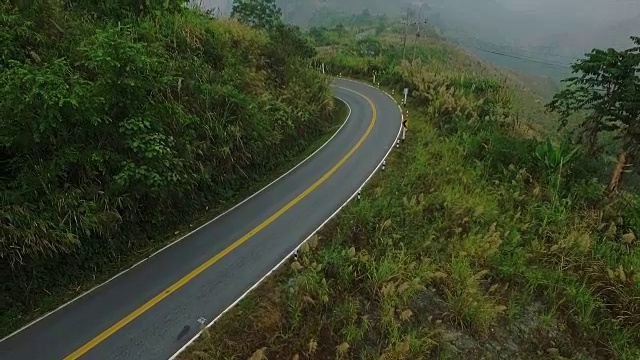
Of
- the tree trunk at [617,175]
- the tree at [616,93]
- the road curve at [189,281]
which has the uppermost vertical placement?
the tree at [616,93]

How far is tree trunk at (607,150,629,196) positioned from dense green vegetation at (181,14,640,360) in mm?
A: 332

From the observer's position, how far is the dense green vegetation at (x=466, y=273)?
1086 centimetres

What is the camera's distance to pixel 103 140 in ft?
41.6

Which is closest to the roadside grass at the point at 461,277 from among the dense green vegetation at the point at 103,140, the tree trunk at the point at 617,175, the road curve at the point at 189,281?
the tree trunk at the point at 617,175

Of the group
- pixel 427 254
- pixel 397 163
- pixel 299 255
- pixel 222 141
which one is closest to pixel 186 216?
pixel 222 141

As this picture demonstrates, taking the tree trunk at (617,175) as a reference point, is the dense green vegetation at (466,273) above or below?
below

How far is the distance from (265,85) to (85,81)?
10.3 m

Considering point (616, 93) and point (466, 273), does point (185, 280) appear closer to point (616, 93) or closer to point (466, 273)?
point (466, 273)

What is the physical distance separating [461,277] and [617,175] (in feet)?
30.5

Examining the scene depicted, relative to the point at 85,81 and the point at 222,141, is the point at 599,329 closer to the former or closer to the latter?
the point at 222,141

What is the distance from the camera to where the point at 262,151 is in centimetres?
1892

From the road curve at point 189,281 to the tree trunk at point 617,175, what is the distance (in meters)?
9.59

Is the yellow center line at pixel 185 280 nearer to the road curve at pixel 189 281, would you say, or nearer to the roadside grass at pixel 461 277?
the road curve at pixel 189 281

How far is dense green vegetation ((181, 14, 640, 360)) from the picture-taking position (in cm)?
1086
